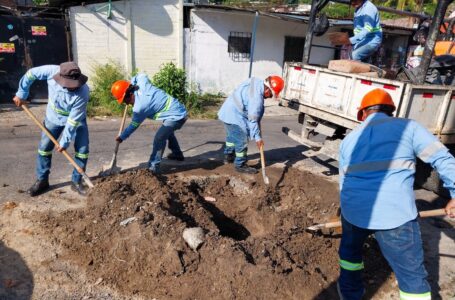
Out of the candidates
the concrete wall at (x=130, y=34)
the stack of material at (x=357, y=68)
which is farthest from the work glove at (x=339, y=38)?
the concrete wall at (x=130, y=34)

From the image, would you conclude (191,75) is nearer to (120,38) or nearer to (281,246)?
(120,38)

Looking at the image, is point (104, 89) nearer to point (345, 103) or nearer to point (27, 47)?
point (27, 47)

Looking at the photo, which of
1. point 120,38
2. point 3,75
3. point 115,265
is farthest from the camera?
point 120,38

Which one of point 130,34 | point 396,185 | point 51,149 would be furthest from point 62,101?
point 130,34

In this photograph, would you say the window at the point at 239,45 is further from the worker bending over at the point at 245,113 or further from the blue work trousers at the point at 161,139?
the blue work trousers at the point at 161,139

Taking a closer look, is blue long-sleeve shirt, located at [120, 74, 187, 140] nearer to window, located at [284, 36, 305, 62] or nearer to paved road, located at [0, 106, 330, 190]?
paved road, located at [0, 106, 330, 190]

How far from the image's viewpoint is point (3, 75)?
985cm

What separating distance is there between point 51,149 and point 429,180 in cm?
463

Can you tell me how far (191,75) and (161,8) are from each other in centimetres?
218

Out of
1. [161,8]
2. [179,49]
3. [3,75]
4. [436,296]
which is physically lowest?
[436,296]

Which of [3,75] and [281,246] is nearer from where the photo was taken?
[281,246]

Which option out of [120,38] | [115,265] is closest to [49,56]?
[120,38]

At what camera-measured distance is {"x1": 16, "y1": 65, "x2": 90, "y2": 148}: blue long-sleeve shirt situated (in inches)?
179

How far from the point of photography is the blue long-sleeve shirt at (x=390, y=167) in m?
2.79
